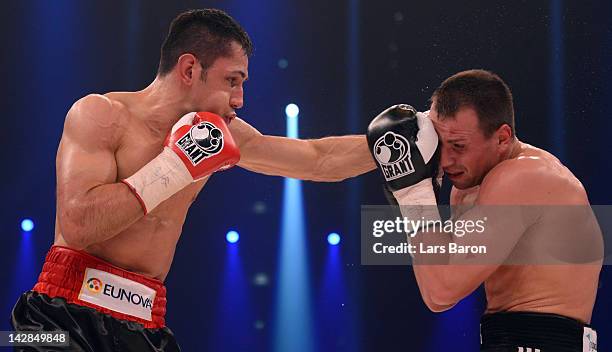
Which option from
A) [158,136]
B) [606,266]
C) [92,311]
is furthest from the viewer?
[606,266]

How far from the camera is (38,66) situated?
4.62 metres

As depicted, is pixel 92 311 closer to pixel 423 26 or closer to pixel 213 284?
pixel 213 284

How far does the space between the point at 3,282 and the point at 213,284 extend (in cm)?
119

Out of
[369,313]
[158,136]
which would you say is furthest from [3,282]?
[158,136]

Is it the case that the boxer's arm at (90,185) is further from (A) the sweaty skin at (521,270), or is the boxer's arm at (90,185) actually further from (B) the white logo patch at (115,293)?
(A) the sweaty skin at (521,270)

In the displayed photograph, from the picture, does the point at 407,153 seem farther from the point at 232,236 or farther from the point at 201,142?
the point at 232,236

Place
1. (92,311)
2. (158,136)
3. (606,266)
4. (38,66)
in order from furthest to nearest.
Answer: (38,66)
(606,266)
(158,136)
(92,311)

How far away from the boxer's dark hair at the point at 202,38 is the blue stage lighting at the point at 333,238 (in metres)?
2.14

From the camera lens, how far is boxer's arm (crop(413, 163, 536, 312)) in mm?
2168

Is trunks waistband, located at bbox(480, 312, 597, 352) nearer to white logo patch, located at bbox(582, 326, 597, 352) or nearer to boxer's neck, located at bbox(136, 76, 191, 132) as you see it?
white logo patch, located at bbox(582, 326, 597, 352)

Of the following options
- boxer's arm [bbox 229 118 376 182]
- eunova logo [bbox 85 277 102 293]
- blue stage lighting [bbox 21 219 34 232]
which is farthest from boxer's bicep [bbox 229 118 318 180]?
blue stage lighting [bbox 21 219 34 232]

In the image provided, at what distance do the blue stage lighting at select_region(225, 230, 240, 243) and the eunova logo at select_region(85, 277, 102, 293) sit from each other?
7.76 feet

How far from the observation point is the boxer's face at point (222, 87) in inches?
95.5

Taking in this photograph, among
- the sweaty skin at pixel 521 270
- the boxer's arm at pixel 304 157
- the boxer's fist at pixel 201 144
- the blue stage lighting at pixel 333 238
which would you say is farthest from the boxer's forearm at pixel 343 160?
the blue stage lighting at pixel 333 238
